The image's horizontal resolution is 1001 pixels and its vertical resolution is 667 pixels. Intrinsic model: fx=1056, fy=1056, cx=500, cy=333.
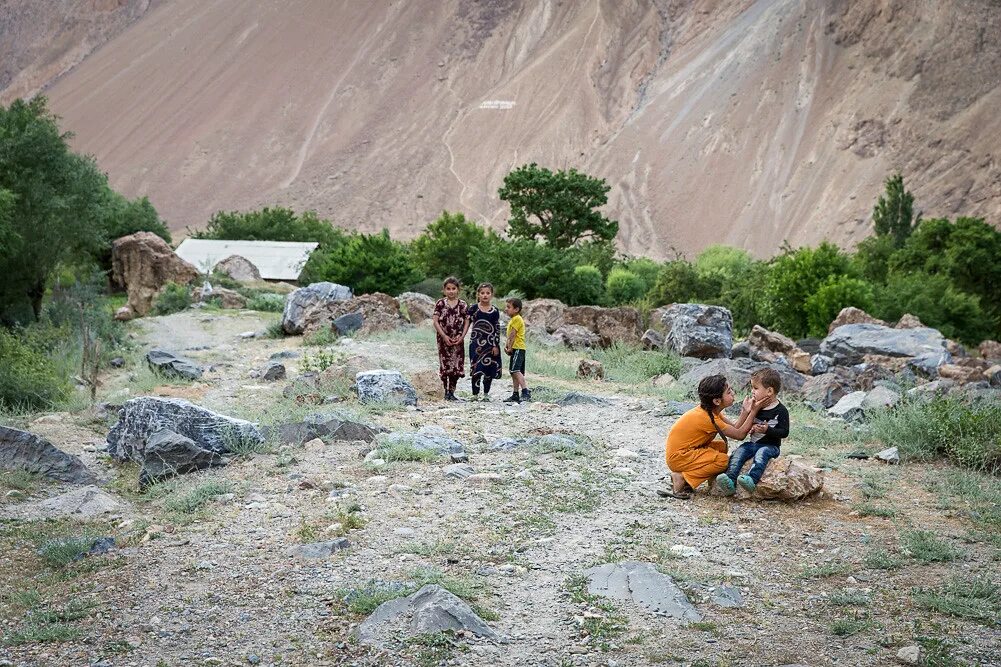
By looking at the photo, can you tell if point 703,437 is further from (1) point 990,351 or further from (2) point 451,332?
(1) point 990,351

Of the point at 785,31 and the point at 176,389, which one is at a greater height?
the point at 785,31

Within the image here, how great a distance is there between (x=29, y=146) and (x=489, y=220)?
44.6 metres

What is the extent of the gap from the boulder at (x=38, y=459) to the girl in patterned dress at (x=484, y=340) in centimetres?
458

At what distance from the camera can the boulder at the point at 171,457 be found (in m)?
7.80

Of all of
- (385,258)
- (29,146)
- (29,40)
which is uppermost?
(29,40)

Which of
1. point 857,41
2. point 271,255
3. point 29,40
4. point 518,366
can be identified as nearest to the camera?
point 518,366

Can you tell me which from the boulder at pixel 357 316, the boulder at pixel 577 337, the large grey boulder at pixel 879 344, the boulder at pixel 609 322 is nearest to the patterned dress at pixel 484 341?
the boulder at pixel 577 337

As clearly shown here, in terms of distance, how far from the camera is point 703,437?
23.9 feet

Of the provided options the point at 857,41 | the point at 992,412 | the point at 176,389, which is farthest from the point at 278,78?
the point at 992,412

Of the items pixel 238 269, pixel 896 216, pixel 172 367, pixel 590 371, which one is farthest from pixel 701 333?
pixel 896 216

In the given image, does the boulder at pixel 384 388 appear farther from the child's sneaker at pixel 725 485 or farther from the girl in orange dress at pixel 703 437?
the child's sneaker at pixel 725 485

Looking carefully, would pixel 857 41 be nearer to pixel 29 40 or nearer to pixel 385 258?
pixel 385 258

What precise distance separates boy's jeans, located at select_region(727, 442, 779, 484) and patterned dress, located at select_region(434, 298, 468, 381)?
4.60 m

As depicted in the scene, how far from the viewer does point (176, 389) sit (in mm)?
12609
